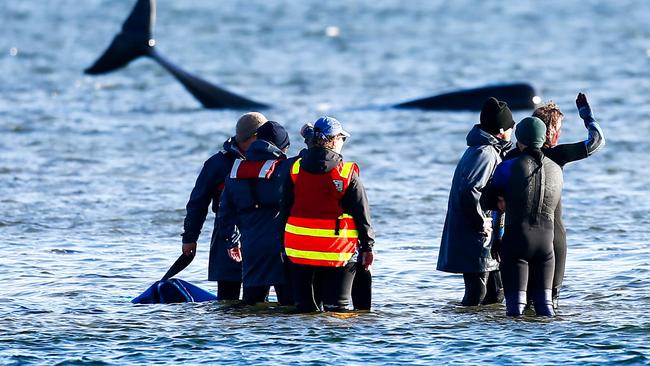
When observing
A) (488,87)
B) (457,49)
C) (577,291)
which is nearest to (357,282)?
(577,291)

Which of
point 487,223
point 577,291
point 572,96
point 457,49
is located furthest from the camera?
point 457,49

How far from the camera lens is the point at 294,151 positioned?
25797 mm

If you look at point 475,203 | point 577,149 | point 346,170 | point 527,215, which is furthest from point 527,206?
point 346,170

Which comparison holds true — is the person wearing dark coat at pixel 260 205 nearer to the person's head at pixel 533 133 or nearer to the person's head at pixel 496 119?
the person's head at pixel 496 119

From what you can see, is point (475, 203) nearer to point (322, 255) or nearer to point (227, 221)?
point (322, 255)

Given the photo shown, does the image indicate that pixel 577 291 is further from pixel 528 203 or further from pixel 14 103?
pixel 14 103

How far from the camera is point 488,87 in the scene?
1266 inches

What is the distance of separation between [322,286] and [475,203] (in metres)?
1.48

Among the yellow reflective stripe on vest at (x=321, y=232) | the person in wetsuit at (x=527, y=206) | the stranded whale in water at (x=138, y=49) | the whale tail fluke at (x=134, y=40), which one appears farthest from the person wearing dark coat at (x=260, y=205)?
the whale tail fluke at (x=134, y=40)

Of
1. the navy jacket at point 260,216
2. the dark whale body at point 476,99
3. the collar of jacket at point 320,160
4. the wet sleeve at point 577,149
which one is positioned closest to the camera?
the collar of jacket at point 320,160

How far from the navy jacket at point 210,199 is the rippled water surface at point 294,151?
40 cm

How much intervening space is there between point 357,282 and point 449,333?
3.15ft

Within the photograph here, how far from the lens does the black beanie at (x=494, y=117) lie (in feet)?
39.9

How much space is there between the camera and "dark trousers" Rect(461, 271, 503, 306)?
12516mm
